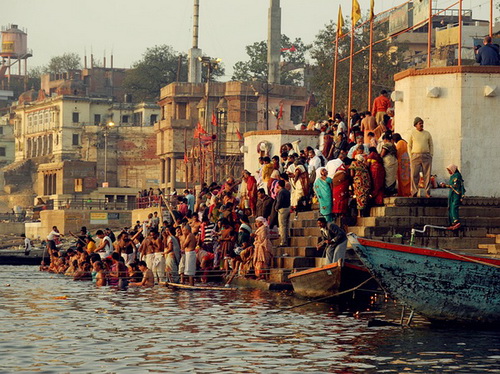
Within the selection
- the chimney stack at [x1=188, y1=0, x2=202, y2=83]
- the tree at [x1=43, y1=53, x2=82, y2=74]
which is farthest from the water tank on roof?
the chimney stack at [x1=188, y1=0, x2=202, y2=83]

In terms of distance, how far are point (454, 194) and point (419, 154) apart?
132 centimetres

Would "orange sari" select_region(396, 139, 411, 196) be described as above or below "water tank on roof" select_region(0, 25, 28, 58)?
below

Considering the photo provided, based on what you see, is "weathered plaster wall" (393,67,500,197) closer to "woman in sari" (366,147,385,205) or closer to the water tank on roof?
"woman in sari" (366,147,385,205)

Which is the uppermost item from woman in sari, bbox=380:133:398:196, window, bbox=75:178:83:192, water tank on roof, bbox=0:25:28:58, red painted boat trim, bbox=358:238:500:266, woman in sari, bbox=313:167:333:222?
water tank on roof, bbox=0:25:28:58

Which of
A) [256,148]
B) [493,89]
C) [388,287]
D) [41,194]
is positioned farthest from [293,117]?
[388,287]

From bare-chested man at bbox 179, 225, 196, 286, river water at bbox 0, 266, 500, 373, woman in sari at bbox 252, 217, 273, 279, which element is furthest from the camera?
bare-chested man at bbox 179, 225, 196, 286

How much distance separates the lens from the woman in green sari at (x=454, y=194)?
64.3 feet

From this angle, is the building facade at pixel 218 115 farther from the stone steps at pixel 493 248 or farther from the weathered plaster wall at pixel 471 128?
the stone steps at pixel 493 248

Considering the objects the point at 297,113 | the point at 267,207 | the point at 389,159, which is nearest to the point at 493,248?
the point at 389,159

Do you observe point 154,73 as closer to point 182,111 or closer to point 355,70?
point 182,111

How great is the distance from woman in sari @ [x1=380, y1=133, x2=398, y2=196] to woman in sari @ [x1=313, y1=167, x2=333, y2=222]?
3.62 ft

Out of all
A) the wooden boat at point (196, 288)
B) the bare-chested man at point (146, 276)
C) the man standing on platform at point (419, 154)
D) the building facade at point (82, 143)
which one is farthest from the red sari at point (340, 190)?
the building facade at point (82, 143)

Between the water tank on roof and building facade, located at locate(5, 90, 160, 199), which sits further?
the water tank on roof

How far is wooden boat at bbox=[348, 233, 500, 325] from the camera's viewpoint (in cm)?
1452
